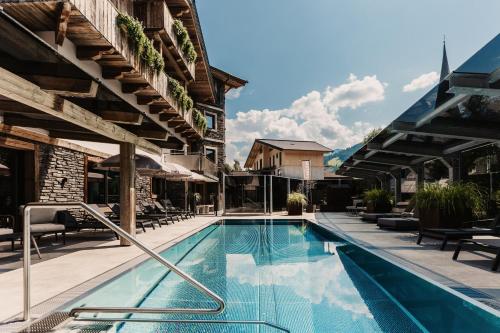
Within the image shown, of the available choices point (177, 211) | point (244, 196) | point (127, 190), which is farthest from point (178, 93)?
point (244, 196)

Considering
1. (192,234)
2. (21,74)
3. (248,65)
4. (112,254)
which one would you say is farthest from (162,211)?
(248,65)

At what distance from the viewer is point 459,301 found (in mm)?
4207

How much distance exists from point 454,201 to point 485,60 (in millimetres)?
4136

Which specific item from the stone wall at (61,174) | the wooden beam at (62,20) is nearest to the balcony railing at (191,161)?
the stone wall at (61,174)

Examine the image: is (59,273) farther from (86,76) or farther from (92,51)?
(92,51)

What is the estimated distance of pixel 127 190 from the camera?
852 centimetres

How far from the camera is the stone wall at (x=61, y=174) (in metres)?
11.0

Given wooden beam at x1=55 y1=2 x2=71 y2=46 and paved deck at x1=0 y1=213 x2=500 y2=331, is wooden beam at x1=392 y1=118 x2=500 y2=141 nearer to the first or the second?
paved deck at x1=0 y1=213 x2=500 y2=331

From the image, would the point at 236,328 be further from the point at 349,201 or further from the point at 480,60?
the point at 349,201

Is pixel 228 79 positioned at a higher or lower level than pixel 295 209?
higher

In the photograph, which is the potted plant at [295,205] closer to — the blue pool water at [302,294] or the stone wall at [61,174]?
the stone wall at [61,174]

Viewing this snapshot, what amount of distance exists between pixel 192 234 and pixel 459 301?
836 centimetres

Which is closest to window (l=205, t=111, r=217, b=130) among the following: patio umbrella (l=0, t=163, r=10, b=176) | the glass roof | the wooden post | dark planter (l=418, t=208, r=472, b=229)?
patio umbrella (l=0, t=163, r=10, b=176)

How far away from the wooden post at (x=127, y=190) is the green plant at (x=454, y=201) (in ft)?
23.0
